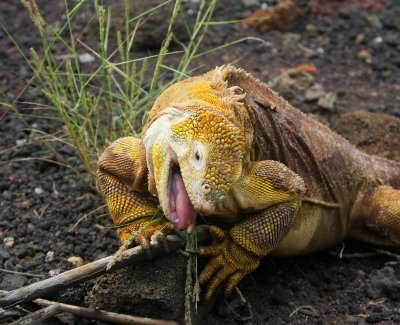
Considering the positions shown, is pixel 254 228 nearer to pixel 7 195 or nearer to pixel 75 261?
pixel 75 261

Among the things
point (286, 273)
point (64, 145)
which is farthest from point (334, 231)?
point (64, 145)

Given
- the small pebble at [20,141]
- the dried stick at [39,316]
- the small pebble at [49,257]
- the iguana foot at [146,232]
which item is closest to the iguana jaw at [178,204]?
the iguana foot at [146,232]

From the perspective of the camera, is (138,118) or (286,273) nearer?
(286,273)

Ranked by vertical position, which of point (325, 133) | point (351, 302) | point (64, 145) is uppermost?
Result: point (325, 133)

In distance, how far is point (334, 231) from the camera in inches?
215

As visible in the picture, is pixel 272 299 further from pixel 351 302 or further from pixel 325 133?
pixel 325 133

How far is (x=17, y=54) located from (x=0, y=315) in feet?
14.1

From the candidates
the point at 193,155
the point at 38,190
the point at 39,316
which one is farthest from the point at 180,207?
the point at 38,190

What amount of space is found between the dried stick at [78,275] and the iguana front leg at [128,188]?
181mm

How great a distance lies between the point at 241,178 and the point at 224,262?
0.53m

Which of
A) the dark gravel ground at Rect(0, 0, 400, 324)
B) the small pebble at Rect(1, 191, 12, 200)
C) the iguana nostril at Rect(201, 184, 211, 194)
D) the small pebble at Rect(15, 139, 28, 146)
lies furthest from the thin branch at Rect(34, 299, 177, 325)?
the small pebble at Rect(15, 139, 28, 146)


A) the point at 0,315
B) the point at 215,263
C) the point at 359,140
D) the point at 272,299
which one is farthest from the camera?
the point at 359,140

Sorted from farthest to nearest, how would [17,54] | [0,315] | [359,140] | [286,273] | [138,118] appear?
[17,54] → [359,140] → [138,118] → [286,273] → [0,315]

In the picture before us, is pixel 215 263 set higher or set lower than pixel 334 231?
higher
